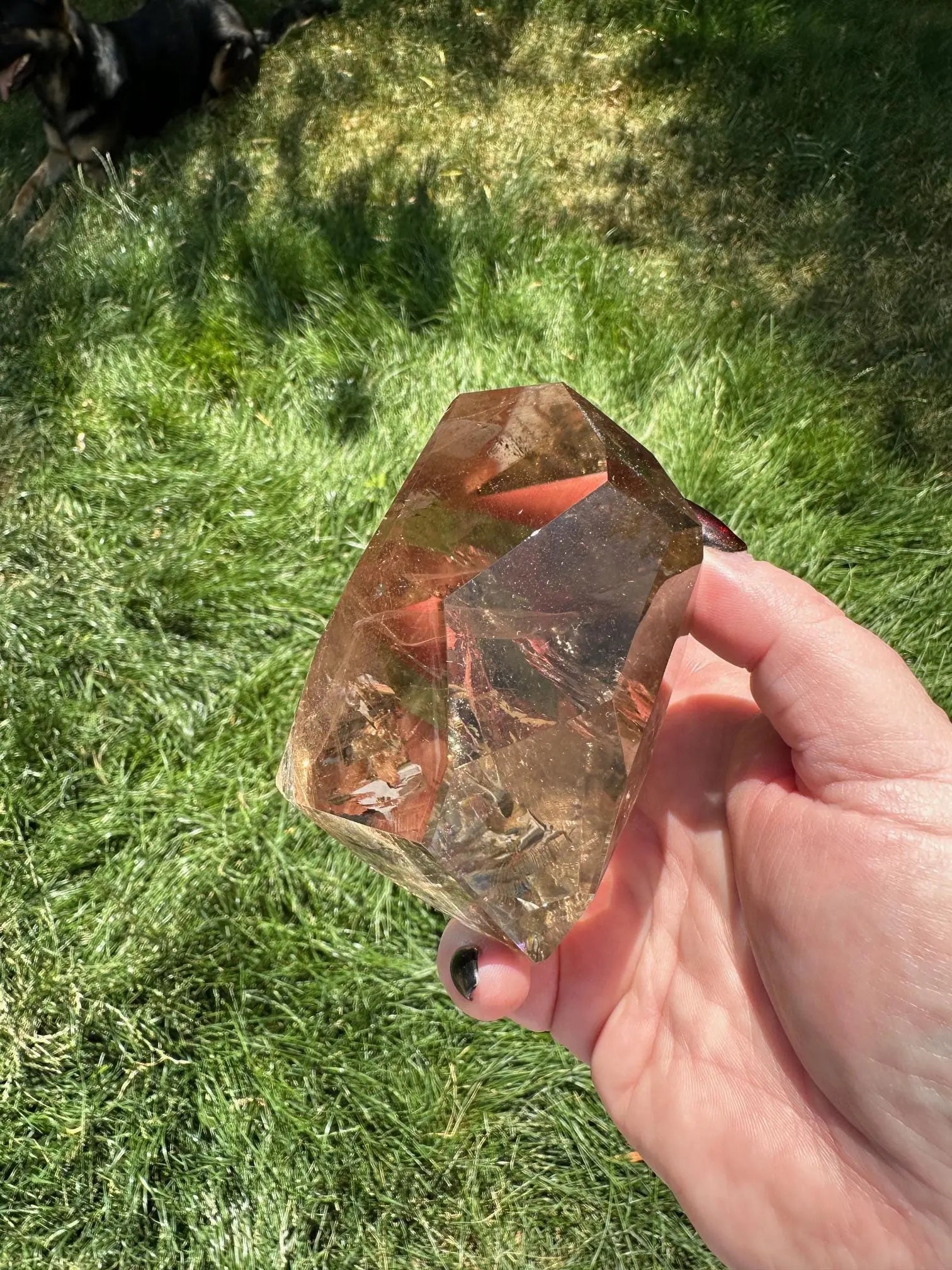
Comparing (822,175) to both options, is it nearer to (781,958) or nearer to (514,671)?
(514,671)

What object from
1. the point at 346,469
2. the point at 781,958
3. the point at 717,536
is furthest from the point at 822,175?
the point at 781,958

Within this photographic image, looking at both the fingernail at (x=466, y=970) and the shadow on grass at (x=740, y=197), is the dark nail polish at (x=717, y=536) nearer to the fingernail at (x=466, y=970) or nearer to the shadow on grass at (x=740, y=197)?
the fingernail at (x=466, y=970)

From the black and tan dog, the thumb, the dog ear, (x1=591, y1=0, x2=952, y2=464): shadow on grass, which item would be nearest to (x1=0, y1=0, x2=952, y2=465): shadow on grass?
(x1=591, y1=0, x2=952, y2=464): shadow on grass

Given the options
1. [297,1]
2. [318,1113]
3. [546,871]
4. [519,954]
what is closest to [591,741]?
[546,871]

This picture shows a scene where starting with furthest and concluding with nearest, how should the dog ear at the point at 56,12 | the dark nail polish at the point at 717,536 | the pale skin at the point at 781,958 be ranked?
the dog ear at the point at 56,12 < the dark nail polish at the point at 717,536 < the pale skin at the point at 781,958

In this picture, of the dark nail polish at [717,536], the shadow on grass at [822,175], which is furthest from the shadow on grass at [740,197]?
the dark nail polish at [717,536]

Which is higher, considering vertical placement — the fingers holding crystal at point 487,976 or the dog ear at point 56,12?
the dog ear at point 56,12
